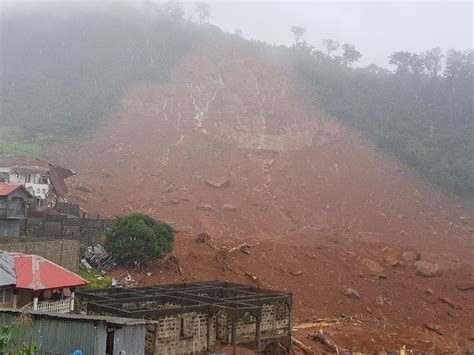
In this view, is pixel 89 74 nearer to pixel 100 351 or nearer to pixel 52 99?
pixel 52 99

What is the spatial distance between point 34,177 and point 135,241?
9.89 meters

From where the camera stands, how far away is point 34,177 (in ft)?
103

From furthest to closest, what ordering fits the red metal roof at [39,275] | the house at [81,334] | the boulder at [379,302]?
1. the boulder at [379,302]
2. the red metal roof at [39,275]
3. the house at [81,334]

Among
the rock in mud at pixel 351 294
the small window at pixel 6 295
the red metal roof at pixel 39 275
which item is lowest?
the rock in mud at pixel 351 294

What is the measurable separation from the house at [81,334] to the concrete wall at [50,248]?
899 centimetres

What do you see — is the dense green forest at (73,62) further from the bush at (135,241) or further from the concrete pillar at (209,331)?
the concrete pillar at (209,331)

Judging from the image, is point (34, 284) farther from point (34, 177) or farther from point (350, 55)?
point (350, 55)

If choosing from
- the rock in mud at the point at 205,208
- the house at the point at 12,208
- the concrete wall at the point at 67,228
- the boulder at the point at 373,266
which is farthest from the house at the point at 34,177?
the boulder at the point at 373,266

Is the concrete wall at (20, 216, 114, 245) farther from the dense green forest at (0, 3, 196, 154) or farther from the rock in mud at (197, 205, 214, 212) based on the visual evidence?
the dense green forest at (0, 3, 196, 154)

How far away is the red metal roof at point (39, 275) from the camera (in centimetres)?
1562

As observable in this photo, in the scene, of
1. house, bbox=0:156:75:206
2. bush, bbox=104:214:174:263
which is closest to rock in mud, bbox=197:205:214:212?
house, bbox=0:156:75:206

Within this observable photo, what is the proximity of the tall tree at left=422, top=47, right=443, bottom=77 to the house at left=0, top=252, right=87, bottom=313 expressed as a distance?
60183mm

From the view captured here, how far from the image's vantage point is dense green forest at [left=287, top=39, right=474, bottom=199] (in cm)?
4703

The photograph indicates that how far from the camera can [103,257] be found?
25875 millimetres
